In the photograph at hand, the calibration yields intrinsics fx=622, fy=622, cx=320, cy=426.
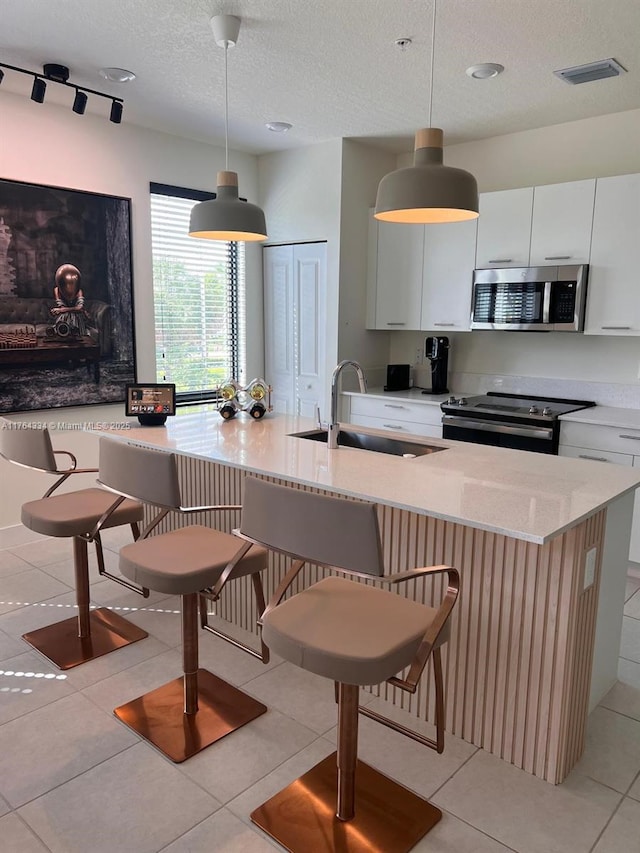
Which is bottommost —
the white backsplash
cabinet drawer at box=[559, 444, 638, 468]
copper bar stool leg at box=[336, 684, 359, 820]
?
copper bar stool leg at box=[336, 684, 359, 820]

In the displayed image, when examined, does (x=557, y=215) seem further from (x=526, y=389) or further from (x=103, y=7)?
(x=103, y=7)

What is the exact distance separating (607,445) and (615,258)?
1.16m

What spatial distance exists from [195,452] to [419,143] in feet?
4.83

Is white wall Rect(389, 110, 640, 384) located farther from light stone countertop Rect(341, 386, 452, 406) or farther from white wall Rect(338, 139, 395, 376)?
white wall Rect(338, 139, 395, 376)

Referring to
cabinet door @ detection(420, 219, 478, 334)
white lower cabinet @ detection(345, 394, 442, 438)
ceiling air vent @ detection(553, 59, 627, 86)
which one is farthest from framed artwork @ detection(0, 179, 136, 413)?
ceiling air vent @ detection(553, 59, 627, 86)

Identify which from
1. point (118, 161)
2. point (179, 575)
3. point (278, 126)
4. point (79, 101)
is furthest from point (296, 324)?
point (179, 575)

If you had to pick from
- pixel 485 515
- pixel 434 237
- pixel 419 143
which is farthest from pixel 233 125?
pixel 485 515

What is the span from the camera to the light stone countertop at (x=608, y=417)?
3609 mm

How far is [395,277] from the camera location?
4.92 m

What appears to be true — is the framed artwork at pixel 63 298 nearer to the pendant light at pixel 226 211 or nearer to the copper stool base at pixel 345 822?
the pendant light at pixel 226 211

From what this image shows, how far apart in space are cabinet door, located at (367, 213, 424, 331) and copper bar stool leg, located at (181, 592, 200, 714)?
3.22 m

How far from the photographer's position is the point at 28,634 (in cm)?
293

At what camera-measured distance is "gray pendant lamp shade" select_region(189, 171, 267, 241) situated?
2.74 meters

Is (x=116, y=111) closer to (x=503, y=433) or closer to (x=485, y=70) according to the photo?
(x=485, y=70)
